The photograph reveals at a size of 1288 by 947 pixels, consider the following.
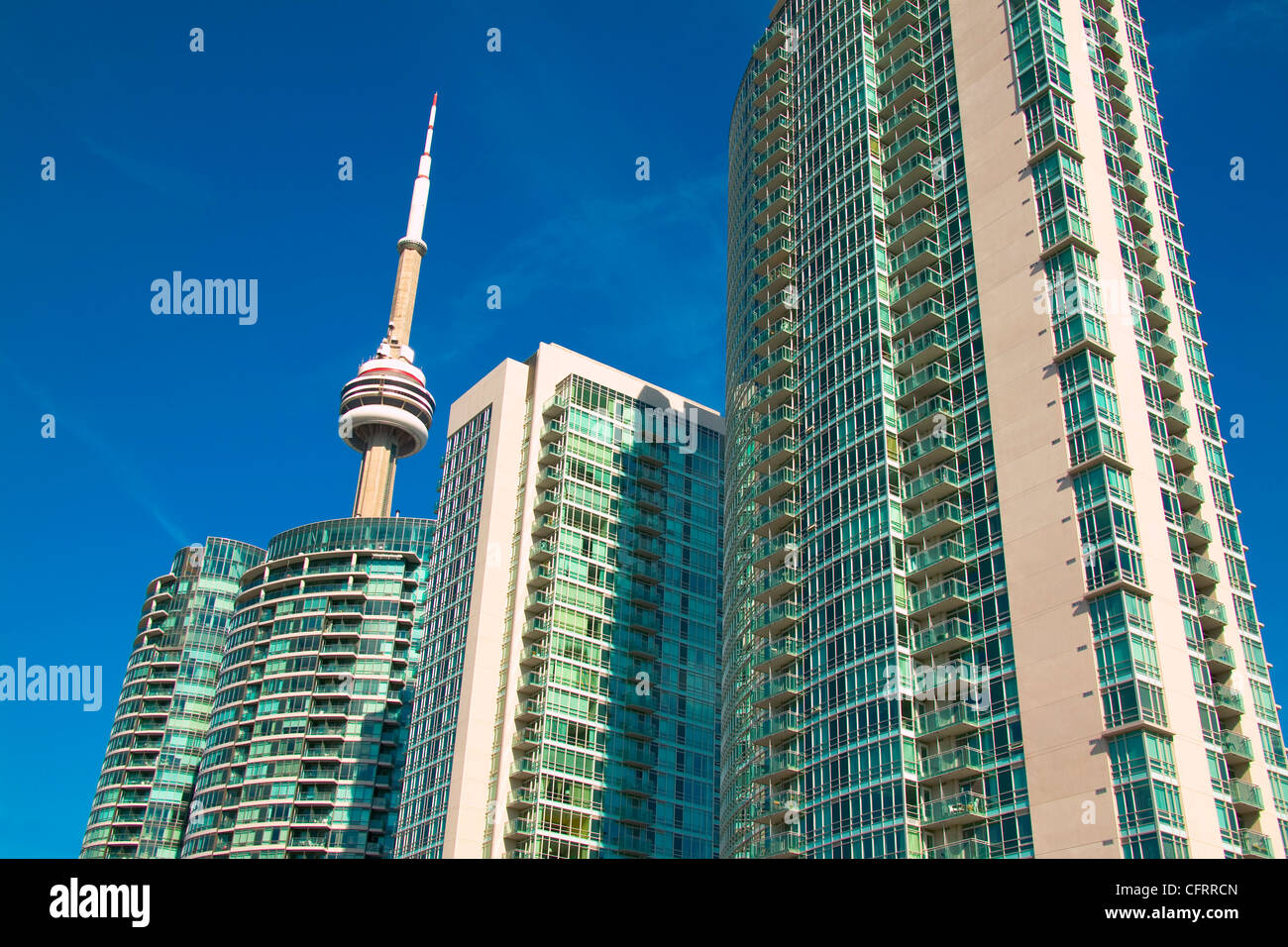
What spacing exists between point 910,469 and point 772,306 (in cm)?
2805

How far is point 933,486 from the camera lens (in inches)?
3664

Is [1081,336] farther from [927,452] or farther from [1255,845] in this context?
[1255,845]

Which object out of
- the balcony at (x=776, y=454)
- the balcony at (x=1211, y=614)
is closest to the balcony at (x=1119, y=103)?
the balcony at (x=776, y=454)

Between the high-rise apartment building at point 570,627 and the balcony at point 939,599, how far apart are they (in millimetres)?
43362

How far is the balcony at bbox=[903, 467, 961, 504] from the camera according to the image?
92.6m

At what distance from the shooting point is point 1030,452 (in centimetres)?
8700

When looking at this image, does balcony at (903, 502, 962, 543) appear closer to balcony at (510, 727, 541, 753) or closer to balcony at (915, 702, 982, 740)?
balcony at (915, 702, 982, 740)

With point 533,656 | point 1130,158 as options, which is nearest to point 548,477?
point 533,656

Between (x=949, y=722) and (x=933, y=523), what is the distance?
51.1 feet

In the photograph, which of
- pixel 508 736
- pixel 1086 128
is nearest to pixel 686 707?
pixel 508 736

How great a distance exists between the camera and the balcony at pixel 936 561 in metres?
89.2
